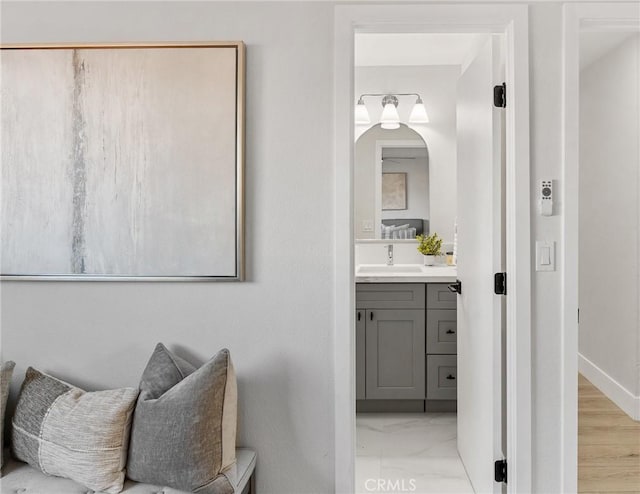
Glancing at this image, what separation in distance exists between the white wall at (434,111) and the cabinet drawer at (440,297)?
0.66 metres

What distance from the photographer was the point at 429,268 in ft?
11.6

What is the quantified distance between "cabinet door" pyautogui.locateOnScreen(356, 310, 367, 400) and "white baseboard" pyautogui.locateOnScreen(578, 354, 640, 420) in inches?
67.8

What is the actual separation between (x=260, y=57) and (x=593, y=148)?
9.83 feet

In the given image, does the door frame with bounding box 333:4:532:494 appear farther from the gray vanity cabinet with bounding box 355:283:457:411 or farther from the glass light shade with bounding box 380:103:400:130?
the glass light shade with bounding box 380:103:400:130

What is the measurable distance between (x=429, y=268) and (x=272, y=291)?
183cm

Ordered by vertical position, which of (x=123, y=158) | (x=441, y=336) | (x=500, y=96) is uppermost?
(x=500, y=96)

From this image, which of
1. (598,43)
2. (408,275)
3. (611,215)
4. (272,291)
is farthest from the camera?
(611,215)

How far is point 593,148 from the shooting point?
12.7 feet

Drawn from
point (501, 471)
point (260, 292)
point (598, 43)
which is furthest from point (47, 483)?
point (598, 43)

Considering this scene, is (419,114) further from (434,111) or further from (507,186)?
(507,186)

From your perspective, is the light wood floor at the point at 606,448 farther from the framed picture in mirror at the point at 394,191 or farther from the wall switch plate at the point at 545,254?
the framed picture in mirror at the point at 394,191

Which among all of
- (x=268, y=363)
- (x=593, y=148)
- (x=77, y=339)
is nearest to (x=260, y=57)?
(x=268, y=363)

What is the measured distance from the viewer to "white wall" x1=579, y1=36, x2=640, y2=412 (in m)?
3.30

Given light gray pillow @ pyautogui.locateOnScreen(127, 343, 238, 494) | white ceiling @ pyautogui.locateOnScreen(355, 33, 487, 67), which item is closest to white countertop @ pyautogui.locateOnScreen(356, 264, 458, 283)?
white ceiling @ pyautogui.locateOnScreen(355, 33, 487, 67)
